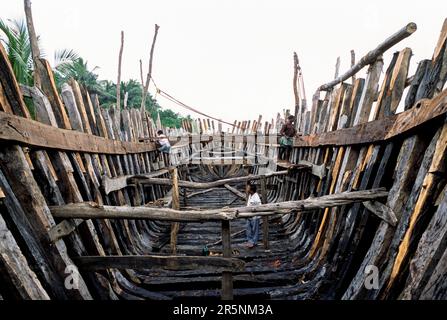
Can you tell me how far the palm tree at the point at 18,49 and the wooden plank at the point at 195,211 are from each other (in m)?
12.6

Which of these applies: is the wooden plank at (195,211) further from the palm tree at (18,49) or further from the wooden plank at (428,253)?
the palm tree at (18,49)

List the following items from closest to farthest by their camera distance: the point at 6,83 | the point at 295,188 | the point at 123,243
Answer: the point at 6,83, the point at 123,243, the point at 295,188

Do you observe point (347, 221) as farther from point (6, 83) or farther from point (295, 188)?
point (6, 83)

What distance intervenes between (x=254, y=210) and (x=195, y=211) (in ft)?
2.19

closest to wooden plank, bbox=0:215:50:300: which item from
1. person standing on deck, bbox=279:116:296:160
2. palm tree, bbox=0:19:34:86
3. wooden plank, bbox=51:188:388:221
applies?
wooden plank, bbox=51:188:388:221

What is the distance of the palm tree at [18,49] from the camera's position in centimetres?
1247

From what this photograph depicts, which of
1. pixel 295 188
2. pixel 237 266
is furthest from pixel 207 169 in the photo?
pixel 237 266

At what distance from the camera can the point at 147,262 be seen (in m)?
2.87

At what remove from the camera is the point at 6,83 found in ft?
7.85

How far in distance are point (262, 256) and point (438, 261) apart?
11.8 ft

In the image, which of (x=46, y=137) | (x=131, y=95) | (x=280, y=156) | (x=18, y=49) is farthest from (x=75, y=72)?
(x=46, y=137)
